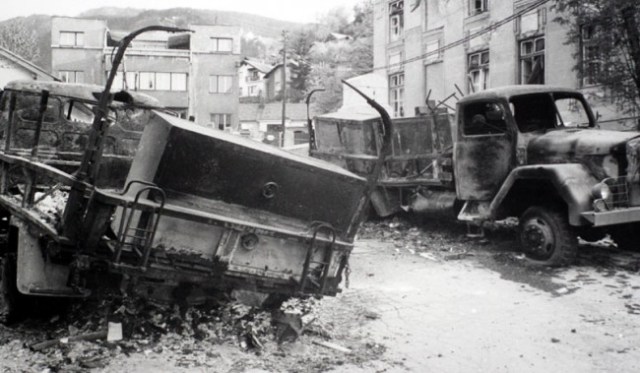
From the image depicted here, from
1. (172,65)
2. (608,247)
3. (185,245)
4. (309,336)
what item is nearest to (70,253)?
(185,245)

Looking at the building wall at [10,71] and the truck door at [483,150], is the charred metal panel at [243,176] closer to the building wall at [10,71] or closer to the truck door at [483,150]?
the truck door at [483,150]

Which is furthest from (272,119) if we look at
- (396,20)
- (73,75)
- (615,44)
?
(615,44)

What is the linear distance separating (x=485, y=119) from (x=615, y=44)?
5236 millimetres

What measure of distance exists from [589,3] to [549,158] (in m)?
6.22

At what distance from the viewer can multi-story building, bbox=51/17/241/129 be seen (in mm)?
41062

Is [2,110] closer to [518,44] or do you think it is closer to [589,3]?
[589,3]

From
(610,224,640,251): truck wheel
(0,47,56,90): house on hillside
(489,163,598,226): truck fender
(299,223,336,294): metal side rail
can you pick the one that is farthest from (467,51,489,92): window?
(0,47,56,90): house on hillside

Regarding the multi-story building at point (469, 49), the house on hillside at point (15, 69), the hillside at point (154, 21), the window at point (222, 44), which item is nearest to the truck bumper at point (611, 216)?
the multi-story building at point (469, 49)

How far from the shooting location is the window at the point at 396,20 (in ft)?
76.4

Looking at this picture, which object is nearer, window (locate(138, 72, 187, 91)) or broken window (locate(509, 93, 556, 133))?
broken window (locate(509, 93, 556, 133))

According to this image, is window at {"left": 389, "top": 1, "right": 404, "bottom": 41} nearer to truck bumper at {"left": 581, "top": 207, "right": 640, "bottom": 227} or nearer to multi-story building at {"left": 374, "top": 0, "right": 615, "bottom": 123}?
multi-story building at {"left": 374, "top": 0, "right": 615, "bottom": 123}

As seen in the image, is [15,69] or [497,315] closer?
[497,315]

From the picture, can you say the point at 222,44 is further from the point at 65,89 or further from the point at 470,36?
the point at 65,89

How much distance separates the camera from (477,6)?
19172 millimetres
